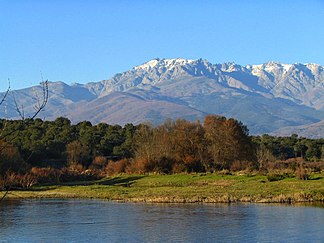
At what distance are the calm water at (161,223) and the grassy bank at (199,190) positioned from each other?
428 cm

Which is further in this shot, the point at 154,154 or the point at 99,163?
the point at 99,163

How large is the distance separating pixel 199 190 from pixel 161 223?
72.5 ft

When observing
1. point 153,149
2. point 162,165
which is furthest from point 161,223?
point 153,149

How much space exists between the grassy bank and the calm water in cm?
428

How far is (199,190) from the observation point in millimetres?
59531

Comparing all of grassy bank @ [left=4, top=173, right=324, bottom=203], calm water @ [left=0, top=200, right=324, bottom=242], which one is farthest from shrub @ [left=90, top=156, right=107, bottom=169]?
calm water @ [left=0, top=200, right=324, bottom=242]

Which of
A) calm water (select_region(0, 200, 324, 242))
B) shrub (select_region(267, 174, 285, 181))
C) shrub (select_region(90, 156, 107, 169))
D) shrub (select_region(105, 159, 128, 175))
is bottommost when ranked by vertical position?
calm water (select_region(0, 200, 324, 242))

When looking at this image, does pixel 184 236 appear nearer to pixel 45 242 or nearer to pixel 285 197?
pixel 45 242

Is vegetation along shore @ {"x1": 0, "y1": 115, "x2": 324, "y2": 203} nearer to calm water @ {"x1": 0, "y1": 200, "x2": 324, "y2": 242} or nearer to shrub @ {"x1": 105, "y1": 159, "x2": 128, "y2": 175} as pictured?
shrub @ {"x1": 105, "y1": 159, "x2": 128, "y2": 175}

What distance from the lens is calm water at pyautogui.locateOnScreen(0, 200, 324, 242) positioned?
32.2 metres

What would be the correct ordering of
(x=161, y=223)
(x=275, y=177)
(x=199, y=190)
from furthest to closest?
(x=275, y=177) < (x=199, y=190) < (x=161, y=223)

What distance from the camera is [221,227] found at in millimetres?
35500

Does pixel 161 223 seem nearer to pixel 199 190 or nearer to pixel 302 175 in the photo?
pixel 199 190

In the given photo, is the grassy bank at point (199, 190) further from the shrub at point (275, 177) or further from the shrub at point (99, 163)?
the shrub at point (99, 163)
